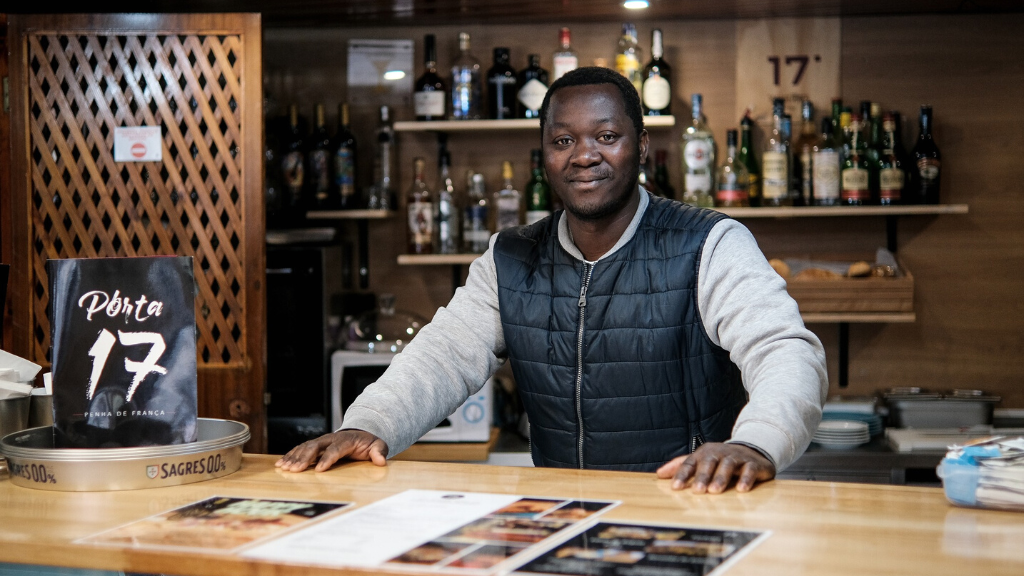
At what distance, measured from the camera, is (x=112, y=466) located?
51.1 inches

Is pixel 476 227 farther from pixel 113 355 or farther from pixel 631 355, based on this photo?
pixel 113 355

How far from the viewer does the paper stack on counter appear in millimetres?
1113

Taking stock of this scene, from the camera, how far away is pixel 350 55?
3.52 m

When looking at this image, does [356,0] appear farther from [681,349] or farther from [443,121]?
[681,349]

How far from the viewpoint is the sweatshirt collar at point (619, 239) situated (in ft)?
6.10

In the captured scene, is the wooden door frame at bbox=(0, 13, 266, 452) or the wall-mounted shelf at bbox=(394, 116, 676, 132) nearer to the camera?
the wooden door frame at bbox=(0, 13, 266, 452)

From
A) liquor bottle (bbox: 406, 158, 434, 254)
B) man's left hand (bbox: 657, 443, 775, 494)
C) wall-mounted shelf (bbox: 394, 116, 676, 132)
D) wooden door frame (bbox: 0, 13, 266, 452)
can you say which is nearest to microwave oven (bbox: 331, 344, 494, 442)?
wooden door frame (bbox: 0, 13, 266, 452)

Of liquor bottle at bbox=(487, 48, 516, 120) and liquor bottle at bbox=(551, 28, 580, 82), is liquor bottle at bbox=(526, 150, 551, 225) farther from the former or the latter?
liquor bottle at bbox=(551, 28, 580, 82)

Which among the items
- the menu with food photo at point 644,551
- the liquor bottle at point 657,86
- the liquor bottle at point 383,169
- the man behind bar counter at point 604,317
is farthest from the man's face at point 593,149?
the liquor bottle at point 383,169

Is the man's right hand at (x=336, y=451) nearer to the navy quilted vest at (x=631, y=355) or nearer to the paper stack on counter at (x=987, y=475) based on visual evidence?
the navy quilted vest at (x=631, y=355)

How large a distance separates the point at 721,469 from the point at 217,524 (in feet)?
1.98

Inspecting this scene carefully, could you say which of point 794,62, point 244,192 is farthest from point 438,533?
point 794,62

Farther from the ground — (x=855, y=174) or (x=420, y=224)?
(x=855, y=174)

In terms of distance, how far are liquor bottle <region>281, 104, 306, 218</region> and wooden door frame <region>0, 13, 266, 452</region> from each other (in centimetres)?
52
